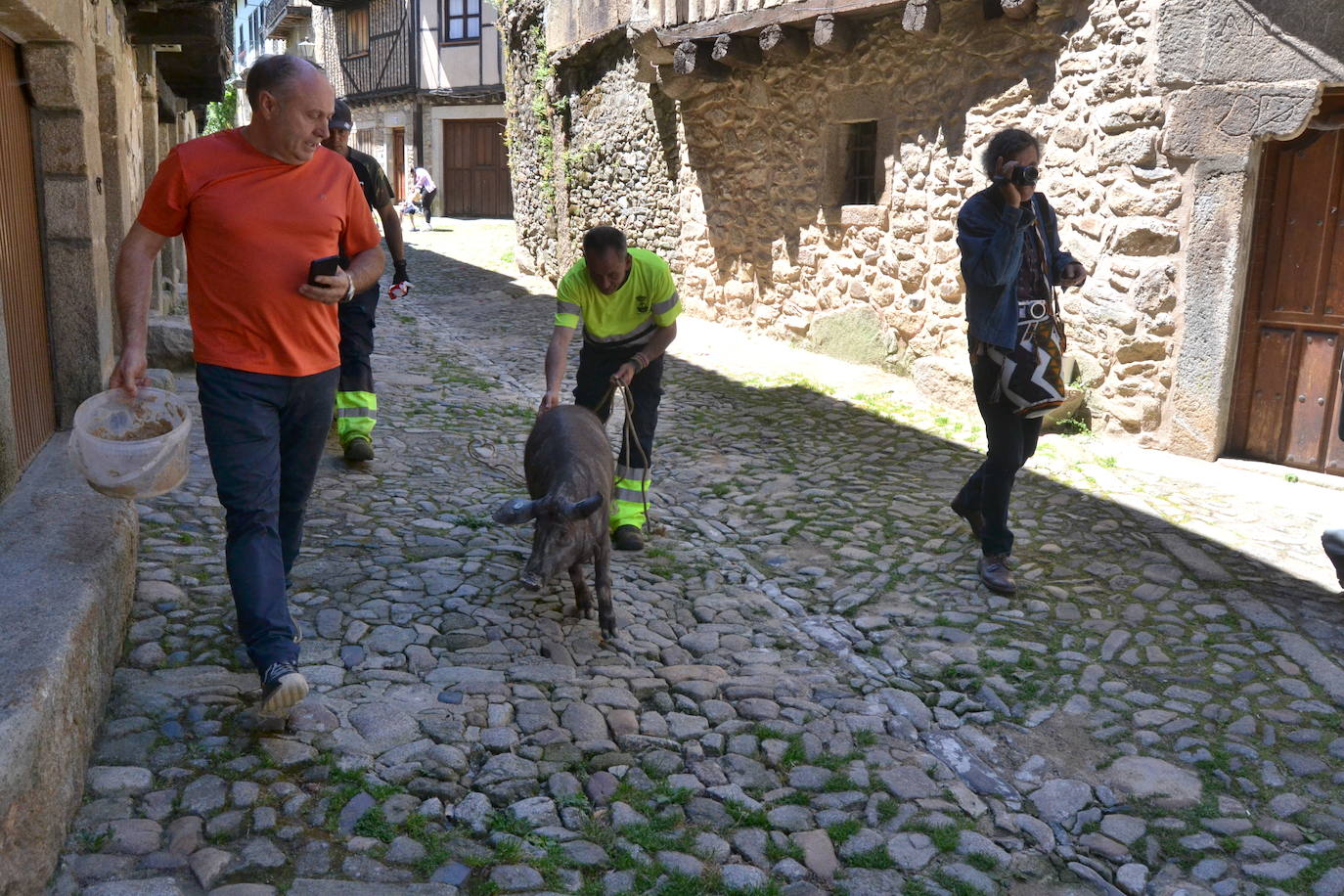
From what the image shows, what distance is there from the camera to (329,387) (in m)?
3.60

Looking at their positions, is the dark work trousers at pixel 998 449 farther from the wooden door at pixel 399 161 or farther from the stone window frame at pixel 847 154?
the wooden door at pixel 399 161

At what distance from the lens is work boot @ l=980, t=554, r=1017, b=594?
16.4ft

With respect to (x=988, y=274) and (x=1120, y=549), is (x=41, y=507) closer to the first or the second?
(x=988, y=274)

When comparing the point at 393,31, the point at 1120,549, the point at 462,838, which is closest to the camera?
the point at 462,838

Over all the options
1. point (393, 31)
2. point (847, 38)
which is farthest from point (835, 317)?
point (393, 31)

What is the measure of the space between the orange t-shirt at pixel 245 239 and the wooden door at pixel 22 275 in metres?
1.26

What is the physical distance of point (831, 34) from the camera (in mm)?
9586

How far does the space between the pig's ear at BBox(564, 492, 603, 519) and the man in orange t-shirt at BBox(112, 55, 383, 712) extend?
1.06 m

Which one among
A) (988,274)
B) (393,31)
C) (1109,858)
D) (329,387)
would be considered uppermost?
(393,31)

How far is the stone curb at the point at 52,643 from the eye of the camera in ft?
8.06

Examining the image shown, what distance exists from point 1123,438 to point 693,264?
6661mm

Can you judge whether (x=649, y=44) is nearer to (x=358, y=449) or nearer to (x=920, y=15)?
(x=920, y=15)

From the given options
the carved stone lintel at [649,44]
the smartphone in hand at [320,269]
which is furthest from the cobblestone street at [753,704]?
the carved stone lintel at [649,44]

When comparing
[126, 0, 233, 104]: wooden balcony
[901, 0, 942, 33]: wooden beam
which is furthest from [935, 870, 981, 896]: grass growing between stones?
[126, 0, 233, 104]: wooden balcony
